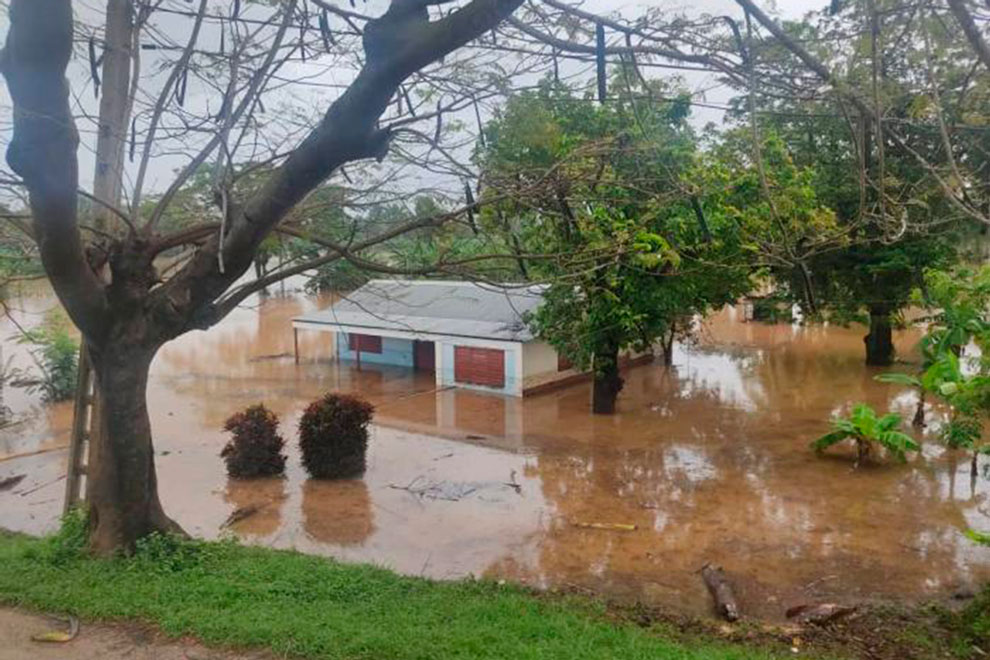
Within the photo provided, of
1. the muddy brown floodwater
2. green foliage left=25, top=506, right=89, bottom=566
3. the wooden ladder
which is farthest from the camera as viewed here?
the muddy brown floodwater

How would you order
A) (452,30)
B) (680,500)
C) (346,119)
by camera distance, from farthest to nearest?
(680,500), (346,119), (452,30)

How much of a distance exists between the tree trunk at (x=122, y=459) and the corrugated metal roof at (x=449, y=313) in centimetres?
1285

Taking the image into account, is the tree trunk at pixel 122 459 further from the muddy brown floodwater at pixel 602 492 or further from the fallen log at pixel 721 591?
the fallen log at pixel 721 591

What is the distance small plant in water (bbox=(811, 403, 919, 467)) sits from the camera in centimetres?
1388

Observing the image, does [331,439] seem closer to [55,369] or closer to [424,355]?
[424,355]

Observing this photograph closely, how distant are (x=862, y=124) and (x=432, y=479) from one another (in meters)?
10.9

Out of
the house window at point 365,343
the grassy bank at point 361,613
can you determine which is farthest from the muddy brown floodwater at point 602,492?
the house window at point 365,343

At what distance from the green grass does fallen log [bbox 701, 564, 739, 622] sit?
149 centimetres

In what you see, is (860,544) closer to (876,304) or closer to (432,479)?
(432,479)

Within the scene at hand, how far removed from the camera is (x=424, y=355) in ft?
83.0

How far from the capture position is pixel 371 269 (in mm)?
6852

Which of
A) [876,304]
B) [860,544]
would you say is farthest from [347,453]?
[876,304]

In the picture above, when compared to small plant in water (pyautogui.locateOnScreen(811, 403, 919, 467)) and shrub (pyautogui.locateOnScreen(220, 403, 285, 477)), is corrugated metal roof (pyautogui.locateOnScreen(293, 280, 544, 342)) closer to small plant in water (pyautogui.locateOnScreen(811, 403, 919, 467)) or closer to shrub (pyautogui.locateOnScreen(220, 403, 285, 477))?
shrub (pyautogui.locateOnScreen(220, 403, 285, 477))

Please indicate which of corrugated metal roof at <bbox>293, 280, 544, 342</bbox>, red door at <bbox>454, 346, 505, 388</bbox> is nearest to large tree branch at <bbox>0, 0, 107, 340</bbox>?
corrugated metal roof at <bbox>293, 280, 544, 342</bbox>
